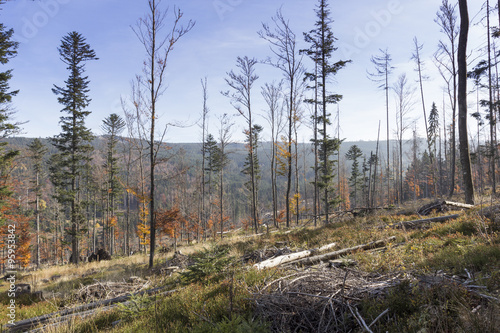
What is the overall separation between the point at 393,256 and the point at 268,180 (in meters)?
195

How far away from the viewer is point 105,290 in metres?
6.91

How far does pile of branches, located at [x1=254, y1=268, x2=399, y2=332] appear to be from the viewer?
3041 mm

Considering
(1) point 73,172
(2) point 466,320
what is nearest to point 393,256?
(2) point 466,320

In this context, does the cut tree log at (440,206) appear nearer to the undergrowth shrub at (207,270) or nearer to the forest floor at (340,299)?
the forest floor at (340,299)

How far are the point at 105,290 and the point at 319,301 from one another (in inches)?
260

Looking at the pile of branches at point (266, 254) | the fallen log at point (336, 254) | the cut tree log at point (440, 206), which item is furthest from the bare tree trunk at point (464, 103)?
the pile of branches at point (266, 254)

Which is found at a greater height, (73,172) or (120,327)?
(73,172)

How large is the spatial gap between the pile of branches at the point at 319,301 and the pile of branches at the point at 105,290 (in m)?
5.32

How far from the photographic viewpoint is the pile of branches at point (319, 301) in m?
3.04

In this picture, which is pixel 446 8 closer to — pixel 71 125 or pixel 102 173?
pixel 71 125

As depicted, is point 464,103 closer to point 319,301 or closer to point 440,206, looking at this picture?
point 440,206

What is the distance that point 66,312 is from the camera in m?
5.47

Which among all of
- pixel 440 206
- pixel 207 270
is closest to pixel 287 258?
pixel 207 270

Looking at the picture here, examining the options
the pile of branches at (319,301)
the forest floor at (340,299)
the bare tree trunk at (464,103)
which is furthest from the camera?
the bare tree trunk at (464,103)
